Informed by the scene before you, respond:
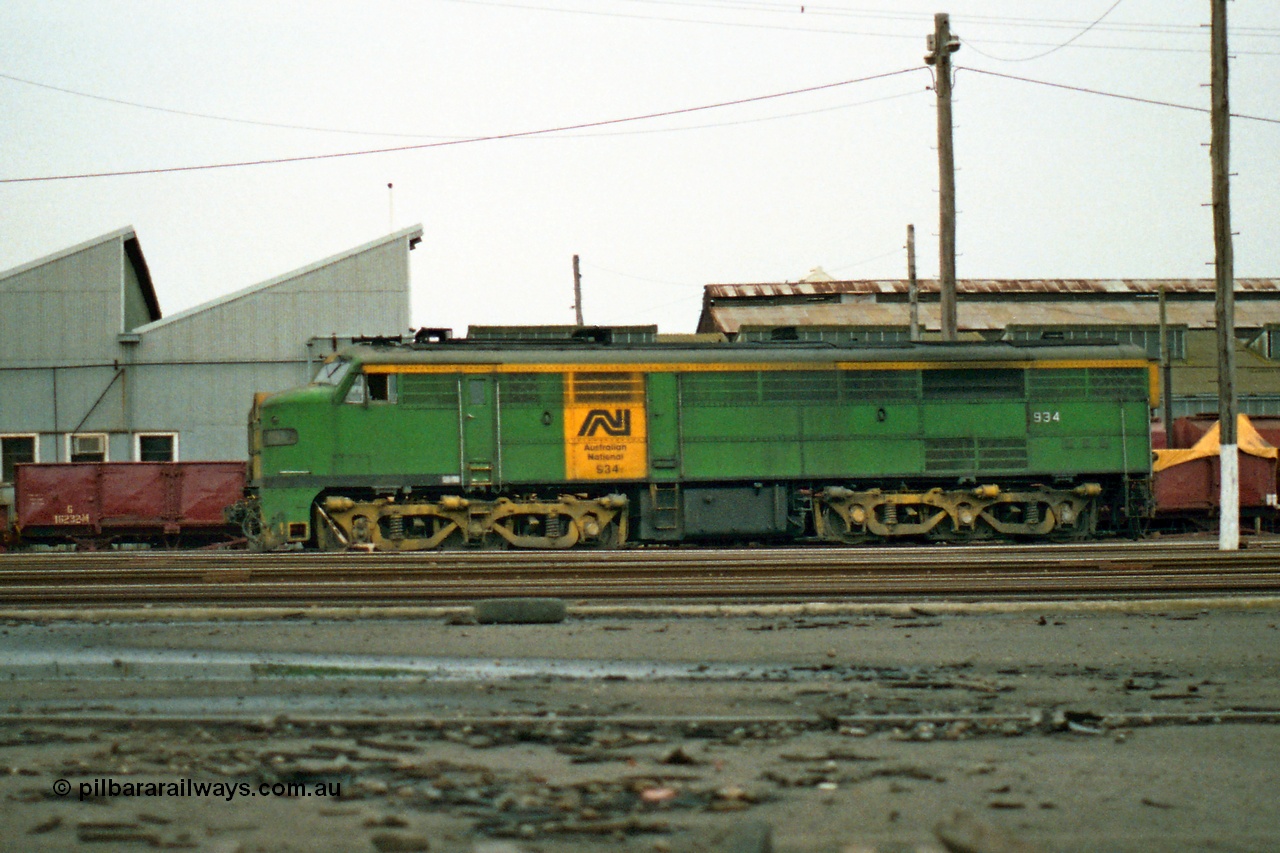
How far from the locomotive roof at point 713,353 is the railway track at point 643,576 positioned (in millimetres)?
3577

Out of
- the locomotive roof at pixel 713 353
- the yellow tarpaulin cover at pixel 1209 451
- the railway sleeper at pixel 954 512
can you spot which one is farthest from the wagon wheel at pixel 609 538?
the yellow tarpaulin cover at pixel 1209 451

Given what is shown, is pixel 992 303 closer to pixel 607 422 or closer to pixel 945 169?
pixel 945 169

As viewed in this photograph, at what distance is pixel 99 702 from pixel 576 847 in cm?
361

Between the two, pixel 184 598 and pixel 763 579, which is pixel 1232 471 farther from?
pixel 184 598

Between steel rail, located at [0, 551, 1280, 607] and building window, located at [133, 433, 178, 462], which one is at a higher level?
building window, located at [133, 433, 178, 462]

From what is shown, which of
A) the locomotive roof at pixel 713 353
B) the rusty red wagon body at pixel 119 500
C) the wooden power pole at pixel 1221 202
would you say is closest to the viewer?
the wooden power pole at pixel 1221 202

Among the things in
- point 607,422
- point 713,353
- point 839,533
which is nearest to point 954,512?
point 839,533

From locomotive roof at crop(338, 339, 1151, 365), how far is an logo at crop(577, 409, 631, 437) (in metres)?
0.79

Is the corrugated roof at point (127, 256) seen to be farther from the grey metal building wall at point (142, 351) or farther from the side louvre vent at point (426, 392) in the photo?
the side louvre vent at point (426, 392)

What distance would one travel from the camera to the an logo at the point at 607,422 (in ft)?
61.6

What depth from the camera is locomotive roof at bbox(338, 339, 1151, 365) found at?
730 inches

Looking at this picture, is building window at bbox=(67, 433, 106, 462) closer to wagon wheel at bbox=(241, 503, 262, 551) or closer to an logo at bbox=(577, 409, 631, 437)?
wagon wheel at bbox=(241, 503, 262, 551)

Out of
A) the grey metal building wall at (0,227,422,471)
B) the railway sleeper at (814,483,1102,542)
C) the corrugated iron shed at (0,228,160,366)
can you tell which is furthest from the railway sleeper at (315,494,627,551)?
the corrugated iron shed at (0,228,160,366)

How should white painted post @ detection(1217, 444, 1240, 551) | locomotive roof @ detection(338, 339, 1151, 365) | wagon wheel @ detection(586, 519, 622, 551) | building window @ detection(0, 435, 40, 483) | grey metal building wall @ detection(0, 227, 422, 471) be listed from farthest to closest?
1. grey metal building wall @ detection(0, 227, 422, 471)
2. building window @ detection(0, 435, 40, 483)
3. wagon wheel @ detection(586, 519, 622, 551)
4. locomotive roof @ detection(338, 339, 1151, 365)
5. white painted post @ detection(1217, 444, 1240, 551)
